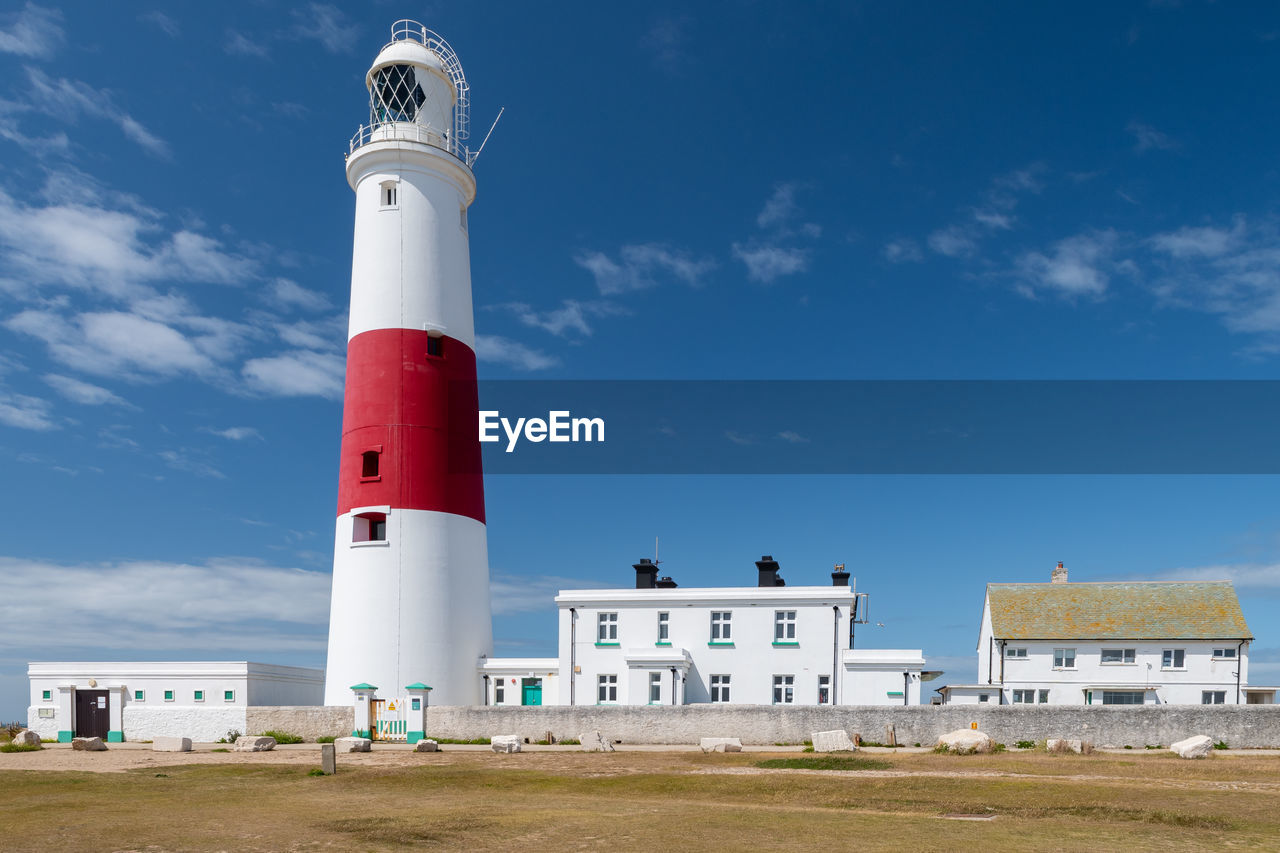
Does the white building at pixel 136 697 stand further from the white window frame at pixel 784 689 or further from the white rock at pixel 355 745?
the white window frame at pixel 784 689

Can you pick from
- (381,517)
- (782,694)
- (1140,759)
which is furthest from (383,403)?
(1140,759)

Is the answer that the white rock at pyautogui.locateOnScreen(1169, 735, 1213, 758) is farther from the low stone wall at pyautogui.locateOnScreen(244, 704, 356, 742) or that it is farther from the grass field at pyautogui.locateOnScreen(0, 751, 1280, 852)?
the low stone wall at pyautogui.locateOnScreen(244, 704, 356, 742)

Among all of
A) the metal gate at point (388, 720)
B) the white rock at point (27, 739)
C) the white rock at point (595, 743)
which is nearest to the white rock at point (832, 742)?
the white rock at point (595, 743)

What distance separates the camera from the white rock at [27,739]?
31984 millimetres

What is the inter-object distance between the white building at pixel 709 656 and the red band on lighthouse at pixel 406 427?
6655mm

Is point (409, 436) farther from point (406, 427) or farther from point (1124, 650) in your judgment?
point (1124, 650)

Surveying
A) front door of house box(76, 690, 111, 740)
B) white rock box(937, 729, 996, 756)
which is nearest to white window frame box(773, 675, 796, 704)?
white rock box(937, 729, 996, 756)

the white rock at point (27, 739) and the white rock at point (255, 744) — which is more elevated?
the white rock at point (255, 744)

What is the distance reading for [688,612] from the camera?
123 ft

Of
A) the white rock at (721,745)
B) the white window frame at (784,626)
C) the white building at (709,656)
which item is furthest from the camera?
the white window frame at (784,626)

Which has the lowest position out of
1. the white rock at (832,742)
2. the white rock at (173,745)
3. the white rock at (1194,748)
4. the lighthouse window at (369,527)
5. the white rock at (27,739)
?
the white rock at (27,739)

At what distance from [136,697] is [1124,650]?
38.9m

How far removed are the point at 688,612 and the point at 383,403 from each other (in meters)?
13.6

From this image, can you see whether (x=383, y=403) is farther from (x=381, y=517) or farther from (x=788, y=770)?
(x=788, y=770)
